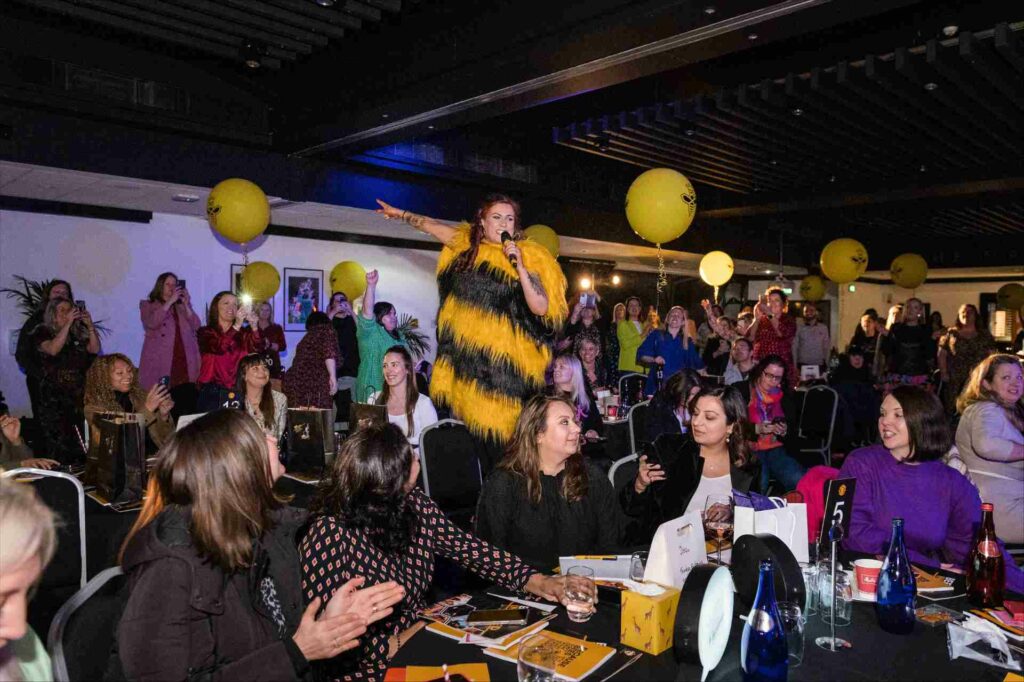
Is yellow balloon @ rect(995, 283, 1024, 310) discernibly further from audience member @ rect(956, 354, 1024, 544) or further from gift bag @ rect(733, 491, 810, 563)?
gift bag @ rect(733, 491, 810, 563)

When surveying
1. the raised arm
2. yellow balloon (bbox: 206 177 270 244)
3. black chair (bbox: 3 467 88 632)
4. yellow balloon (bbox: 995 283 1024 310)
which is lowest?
black chair (bbox: 3 467 88 632)

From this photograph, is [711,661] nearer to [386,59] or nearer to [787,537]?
[787,537]

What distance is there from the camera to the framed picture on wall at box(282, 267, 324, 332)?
959 cm

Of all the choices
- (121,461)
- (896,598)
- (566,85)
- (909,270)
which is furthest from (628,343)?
(896,598)

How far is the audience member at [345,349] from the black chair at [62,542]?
4895 millimetres

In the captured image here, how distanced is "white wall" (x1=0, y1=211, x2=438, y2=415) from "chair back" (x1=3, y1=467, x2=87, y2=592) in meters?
5.95

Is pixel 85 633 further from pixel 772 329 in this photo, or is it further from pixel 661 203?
pixel 772 329

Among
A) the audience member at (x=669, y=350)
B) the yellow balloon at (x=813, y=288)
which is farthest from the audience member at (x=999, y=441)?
the yellow balloon at (x=813, y=288)

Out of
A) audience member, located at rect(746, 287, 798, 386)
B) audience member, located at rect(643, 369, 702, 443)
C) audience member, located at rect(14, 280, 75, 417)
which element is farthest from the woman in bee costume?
audience member, located at rect(746, 287, 798, 386)

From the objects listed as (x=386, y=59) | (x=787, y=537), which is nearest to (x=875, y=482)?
(x=787, y=537)

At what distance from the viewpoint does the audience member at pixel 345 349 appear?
7.50 meters

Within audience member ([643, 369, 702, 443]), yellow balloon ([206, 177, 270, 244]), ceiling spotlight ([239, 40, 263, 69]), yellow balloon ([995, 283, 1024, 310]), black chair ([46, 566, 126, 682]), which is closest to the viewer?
black chair ([46, 566, 126, 682])

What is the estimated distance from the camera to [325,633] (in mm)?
1609

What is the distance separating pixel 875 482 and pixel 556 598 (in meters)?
1.33
